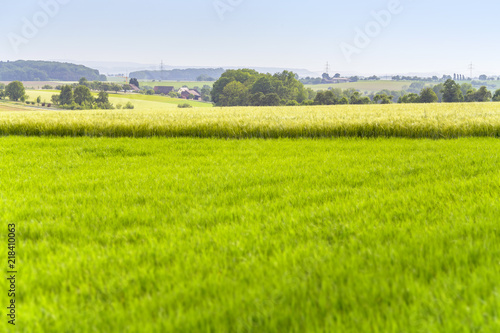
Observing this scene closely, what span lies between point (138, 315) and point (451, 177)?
6.72 metres

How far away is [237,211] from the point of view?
5.05 meters

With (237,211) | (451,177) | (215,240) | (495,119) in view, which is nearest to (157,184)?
(237,211)

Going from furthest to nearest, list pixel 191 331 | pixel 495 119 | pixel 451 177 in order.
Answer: pixel 495 119
pixel 451 177
pixel 191 331

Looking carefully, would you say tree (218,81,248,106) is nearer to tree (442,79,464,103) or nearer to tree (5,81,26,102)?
tree (442,79,464,103)

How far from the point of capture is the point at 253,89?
141375 millimetres

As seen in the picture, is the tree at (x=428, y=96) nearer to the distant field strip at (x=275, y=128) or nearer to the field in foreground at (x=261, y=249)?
the distant field strip at (x=275, y=128)

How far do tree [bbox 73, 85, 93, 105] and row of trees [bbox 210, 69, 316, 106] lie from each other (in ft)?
178

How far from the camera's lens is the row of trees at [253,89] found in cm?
12640

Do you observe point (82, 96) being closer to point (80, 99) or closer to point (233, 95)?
A: point (80, 99)

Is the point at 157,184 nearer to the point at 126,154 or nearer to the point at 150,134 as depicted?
the point at 126,154

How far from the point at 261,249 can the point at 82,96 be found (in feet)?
516

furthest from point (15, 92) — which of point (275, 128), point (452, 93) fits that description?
point (452, 93)

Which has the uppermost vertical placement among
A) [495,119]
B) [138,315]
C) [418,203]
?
[495,119]

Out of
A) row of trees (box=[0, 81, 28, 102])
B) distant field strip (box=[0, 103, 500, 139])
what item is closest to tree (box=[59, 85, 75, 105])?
row of trees (box=[0, 81, 28, 102])
